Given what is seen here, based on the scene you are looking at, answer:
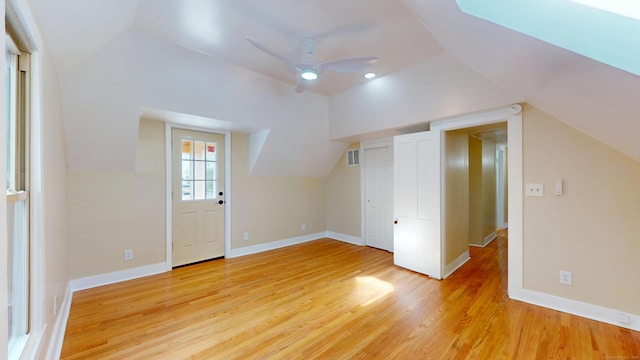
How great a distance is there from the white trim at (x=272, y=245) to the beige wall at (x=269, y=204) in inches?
2.4

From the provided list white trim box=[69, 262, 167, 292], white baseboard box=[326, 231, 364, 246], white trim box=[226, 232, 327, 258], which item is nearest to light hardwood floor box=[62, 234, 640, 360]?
white trim box=[69, 262, 167, 292]

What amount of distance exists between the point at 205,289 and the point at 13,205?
2.03 metres

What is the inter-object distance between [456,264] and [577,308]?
4.33 ft

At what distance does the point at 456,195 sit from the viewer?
359 cm

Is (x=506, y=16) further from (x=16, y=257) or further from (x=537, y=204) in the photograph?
(x=16, y=257)

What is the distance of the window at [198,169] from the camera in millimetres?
3779

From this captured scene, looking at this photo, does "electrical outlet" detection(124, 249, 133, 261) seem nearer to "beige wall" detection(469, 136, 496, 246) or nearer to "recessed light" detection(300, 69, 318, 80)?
"recessed light" detection(300, 69, 318, 80)

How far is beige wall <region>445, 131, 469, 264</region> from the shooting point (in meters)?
3.37

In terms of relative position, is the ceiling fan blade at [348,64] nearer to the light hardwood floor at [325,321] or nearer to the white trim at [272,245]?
the light hardwood floor at [325,321]

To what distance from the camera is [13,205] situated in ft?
4.22

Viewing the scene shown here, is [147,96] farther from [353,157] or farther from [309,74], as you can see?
[353,157]

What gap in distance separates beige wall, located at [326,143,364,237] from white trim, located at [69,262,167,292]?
3.16 metres

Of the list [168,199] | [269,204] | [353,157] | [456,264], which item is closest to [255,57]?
[168,199]

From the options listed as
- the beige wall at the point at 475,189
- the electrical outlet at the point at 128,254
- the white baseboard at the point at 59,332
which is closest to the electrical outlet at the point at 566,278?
the beige wall at the point at 475,189
